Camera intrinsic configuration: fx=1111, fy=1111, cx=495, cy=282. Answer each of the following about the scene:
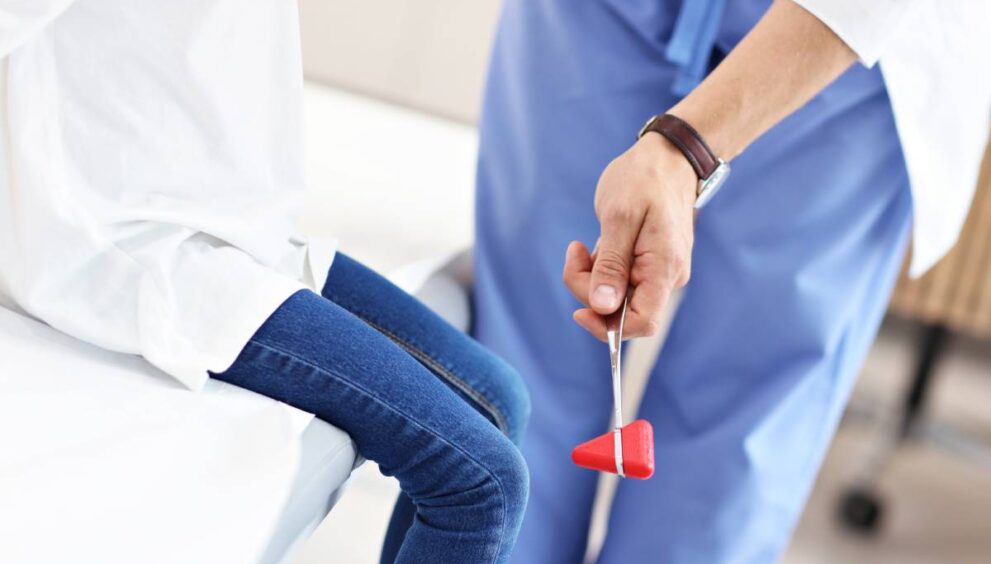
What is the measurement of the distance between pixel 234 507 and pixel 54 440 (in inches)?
4.8

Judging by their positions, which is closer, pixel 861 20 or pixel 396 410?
pixel 396 410

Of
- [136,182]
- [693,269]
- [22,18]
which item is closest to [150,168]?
[136,182]

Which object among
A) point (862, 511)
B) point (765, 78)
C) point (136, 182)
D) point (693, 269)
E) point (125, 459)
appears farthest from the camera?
point (862, 511)

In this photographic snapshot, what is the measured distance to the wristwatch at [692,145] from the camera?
2.95 ft

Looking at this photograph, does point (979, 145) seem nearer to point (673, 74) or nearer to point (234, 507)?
point (673, 74)

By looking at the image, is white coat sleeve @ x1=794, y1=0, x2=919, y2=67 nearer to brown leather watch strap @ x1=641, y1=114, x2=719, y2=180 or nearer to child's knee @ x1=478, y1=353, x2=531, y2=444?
brown leather watch strap @ x1=641, y1=114, x2=719, y2=180

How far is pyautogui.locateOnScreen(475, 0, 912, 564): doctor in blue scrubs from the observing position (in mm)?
1160

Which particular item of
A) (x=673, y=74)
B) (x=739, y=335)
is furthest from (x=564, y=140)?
(x=739, y=335)

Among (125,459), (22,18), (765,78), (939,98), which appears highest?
(939,98)

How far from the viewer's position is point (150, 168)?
0.83 meters

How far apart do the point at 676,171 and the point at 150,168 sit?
1.34ft

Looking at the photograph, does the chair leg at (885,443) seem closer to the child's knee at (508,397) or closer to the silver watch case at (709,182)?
the child's knee at (508,397)

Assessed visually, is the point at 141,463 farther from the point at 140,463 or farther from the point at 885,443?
the point at 885,443

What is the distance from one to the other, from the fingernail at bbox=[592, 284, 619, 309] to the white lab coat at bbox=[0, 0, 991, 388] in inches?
9.2
